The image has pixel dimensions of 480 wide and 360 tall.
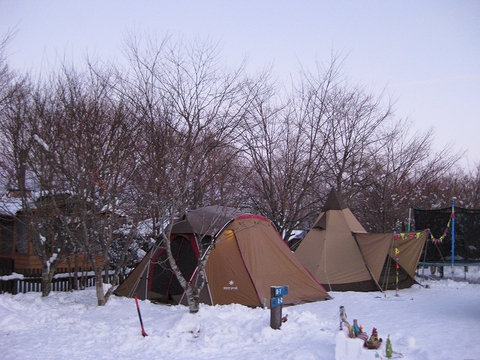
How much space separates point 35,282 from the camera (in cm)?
1348

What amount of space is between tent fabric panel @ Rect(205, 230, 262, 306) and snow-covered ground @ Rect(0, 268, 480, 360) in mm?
641

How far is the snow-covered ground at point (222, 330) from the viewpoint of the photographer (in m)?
6.95

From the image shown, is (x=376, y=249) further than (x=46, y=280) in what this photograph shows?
Yes

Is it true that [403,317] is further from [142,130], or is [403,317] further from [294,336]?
[142,130]

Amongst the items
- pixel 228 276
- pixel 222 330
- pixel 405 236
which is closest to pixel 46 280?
pixel 228 276

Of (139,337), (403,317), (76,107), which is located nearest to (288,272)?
(403,317)

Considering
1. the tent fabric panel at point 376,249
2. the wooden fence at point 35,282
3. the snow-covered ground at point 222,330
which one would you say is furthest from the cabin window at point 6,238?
the tent fabric panel at point 376,249

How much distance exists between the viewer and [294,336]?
25.1 ft

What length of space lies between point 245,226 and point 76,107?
4802 millimetres

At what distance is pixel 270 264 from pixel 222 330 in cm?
327

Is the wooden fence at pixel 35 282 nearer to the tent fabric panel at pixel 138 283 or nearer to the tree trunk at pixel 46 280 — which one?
the tree trunk at pixel 46 280

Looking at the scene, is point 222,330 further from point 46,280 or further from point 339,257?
point 339,257

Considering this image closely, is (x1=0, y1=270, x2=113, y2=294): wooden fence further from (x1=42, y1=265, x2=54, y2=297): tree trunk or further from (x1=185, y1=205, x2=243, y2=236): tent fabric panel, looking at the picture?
(x1=185, y1=205, x2=243, y2=236): tent fabric panel

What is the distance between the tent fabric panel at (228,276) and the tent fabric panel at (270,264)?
0.15 m
